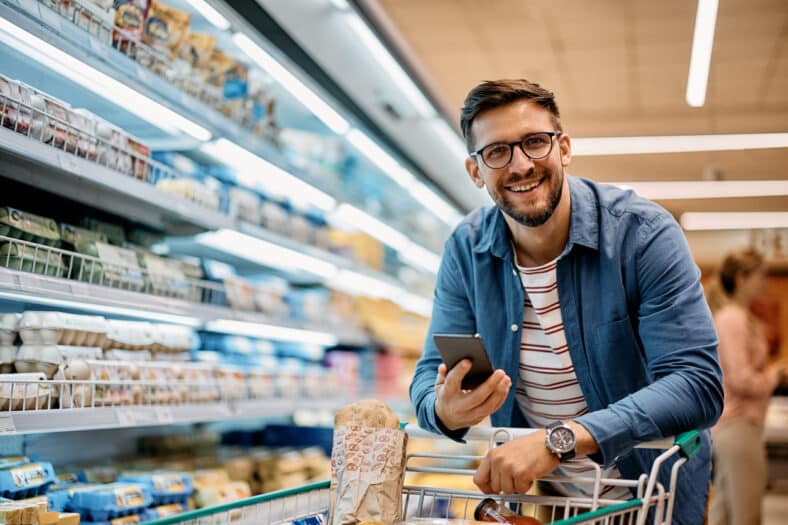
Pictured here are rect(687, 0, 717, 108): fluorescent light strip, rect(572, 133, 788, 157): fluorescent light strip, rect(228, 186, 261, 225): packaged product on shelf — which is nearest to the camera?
rect(228, 186, 261, 225): packaged product on shelf

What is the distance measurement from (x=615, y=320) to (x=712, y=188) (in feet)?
31.1

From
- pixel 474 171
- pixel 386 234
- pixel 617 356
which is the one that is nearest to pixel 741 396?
pixel 386 234

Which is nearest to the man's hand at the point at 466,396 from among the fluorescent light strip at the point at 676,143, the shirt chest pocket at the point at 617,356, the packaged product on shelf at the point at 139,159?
the shirt chest pocket at the point at 617,356

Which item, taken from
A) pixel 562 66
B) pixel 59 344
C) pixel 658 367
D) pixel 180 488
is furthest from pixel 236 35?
pixel 562 66

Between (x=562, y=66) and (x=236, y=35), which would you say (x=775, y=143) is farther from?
(x=236, y=35)

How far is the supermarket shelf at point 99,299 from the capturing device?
218 cm

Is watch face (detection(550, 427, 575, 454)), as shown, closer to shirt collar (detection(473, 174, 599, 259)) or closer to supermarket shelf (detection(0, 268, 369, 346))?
shirt collar (detection(473, 174, 599, 259))

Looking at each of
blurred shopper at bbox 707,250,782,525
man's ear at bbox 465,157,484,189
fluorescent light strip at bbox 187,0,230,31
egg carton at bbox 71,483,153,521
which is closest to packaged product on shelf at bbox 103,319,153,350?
egg carton at bbox 71,483,153,521

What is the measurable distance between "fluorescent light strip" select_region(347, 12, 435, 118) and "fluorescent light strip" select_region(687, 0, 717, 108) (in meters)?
1.92

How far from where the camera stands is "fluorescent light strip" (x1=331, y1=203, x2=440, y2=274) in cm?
471

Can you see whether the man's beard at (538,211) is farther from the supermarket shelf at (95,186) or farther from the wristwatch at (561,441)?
the supermarket shelf at (95,186)

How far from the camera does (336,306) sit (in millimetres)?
→ 5094

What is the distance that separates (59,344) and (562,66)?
5.54 metres

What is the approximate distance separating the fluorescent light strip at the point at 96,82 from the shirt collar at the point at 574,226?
1.29 meters
